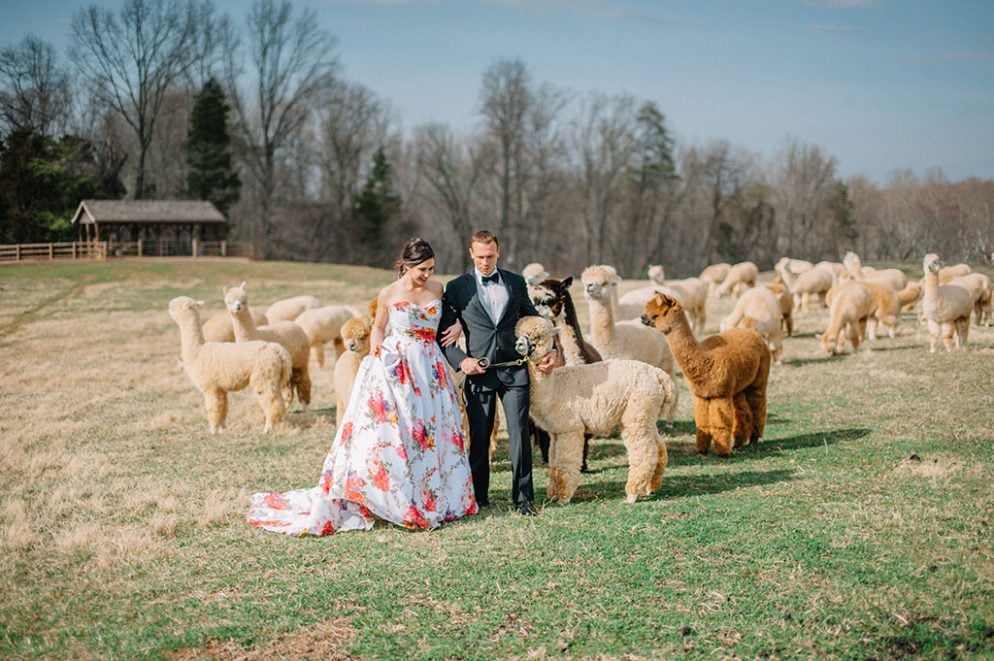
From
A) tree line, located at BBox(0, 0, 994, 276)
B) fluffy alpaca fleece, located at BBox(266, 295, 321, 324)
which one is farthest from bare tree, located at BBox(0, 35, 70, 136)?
fluffy alpaca fleece, located at BBox(266, 295, 321, 324)

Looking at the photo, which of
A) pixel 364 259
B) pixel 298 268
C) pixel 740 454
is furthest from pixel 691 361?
pixel 364 259

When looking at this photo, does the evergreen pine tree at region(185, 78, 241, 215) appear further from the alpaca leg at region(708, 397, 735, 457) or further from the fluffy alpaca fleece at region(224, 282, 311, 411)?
the alpaca leg at region(708, 397, 735, 457)

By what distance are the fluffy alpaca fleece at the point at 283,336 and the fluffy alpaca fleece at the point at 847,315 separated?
30.1ft

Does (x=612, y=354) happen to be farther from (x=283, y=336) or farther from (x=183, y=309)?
(x=183, y=309)

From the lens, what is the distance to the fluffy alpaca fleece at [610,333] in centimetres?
905

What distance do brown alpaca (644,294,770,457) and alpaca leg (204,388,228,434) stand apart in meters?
5.45

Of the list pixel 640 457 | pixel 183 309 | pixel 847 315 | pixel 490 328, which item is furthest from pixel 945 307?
pixel 183 309

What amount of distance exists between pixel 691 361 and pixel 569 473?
214cm

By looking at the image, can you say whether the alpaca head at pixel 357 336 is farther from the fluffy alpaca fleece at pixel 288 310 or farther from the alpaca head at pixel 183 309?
the fluffy alpaca fleece at pixel 288 310

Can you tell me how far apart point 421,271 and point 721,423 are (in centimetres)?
366

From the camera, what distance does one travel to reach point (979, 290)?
645 inches

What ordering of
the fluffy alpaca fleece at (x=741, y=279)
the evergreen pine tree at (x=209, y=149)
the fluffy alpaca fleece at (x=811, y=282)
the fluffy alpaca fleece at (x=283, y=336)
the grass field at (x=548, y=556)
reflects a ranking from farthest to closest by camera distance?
1. the evergreen pine tree at (x=209, y=149)
2. the fluffy alpaca fleece at (x=741, y=279)
3. the fluffy alpaca fleece at (x=811, y=282)
4. the fluffy alpaca fleece at (x=283, y=336)
5. the grass field at (x=548, y=556)

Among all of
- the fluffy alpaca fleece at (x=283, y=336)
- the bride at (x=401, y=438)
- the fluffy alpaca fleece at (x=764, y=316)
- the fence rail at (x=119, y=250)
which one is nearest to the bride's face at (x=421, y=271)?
the bride at (x=401, y=438)

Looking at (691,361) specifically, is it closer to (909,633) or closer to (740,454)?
(740,454)
